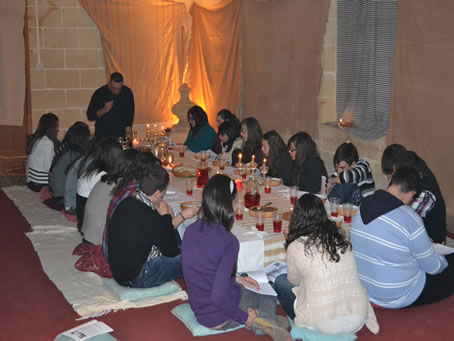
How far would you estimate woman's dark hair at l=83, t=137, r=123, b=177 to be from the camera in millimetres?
4606

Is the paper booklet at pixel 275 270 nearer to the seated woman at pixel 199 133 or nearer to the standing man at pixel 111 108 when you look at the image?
the seated woman at pixel 199 133

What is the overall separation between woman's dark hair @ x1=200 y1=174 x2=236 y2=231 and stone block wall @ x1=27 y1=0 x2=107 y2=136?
678 cm

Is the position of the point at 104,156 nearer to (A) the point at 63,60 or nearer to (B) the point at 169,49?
(A) the point at 63,60

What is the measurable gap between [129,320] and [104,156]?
59.3 inches

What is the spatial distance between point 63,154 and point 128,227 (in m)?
2.42

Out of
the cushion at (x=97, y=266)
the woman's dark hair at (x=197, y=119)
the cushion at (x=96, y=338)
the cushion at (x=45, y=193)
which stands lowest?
the cushion at (x=96, y=338)

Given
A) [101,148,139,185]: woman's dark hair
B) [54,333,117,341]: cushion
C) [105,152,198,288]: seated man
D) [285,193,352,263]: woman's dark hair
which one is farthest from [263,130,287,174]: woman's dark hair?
[54,333,117,341]: cushion

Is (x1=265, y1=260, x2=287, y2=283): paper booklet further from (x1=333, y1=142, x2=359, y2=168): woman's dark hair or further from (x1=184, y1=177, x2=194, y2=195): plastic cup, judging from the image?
(x1=333, y1=142, x2=359, y2=168): woman's dark hair

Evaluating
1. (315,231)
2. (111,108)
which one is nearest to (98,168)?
(315,231)

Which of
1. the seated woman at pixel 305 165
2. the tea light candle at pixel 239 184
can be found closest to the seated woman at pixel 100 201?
the tea light candle at pixel 239 184

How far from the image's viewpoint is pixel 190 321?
138 inches

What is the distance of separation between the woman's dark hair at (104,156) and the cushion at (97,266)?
76cm

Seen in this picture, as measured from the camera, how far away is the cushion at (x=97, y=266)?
4.13m

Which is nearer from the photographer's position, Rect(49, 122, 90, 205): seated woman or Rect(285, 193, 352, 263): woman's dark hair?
Rect(285, 193, 352, 263): woman's dark hair
